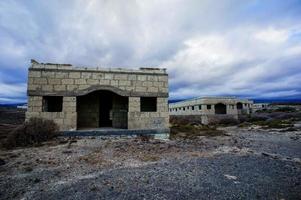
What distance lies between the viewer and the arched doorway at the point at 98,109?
48.2 ft

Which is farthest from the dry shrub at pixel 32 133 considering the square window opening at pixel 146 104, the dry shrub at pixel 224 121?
the dry shrub at pixel 224 121

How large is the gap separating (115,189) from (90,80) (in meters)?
8.73

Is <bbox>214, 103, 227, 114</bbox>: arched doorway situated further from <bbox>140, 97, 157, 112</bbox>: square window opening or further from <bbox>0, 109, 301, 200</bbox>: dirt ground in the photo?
<bbox>0, 109, 301, 200</bbox>: dirt ground

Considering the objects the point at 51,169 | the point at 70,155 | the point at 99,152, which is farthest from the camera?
the point at 99,152

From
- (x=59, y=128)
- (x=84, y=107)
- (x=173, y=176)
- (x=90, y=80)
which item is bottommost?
(x=173, y=176)

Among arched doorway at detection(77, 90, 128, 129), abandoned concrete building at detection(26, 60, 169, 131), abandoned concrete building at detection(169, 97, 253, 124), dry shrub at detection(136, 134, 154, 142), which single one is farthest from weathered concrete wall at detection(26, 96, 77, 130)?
abandoned concrete building at detection(169, 97, 253, 124)

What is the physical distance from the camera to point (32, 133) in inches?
418

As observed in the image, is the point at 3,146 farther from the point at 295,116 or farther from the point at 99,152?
the point at 295,116

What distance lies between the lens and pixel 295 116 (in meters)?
28.9

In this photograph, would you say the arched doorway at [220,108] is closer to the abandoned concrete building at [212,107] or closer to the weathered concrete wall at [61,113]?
the abandoned concrete building at [212,107]

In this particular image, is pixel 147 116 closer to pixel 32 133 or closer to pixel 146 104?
pixel 146 104

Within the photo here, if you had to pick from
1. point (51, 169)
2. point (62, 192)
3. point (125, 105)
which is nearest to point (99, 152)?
point (51, 169)

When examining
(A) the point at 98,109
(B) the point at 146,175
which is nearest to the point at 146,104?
(A) the point at 98,109

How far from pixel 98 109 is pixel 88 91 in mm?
3140
